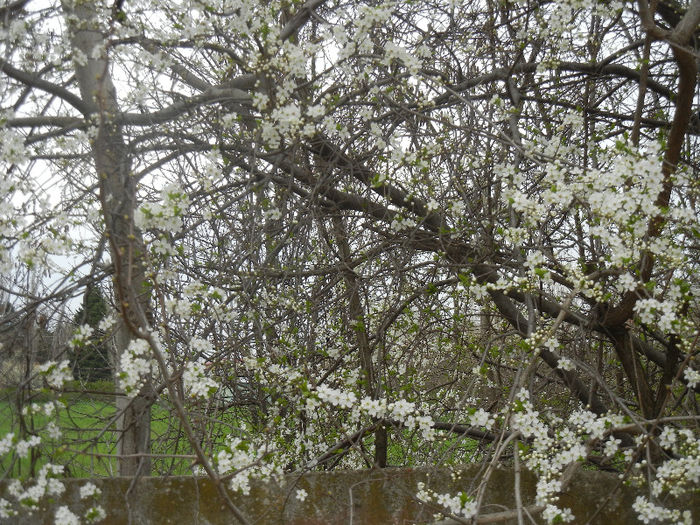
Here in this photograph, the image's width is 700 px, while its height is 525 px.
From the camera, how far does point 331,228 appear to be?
4.20 meters

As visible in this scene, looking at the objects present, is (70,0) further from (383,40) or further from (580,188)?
(580,188)

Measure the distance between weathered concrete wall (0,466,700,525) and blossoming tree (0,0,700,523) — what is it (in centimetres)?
16

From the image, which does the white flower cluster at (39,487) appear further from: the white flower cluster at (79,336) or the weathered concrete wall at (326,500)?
the weathered concrete wall at (326,500)

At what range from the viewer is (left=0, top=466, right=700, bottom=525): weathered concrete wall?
9.98ft

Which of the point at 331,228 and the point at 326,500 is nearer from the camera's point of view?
the point at 326,500

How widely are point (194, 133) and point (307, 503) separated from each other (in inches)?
71.2

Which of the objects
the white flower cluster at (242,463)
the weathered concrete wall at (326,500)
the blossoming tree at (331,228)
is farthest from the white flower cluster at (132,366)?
the weathered concrete wall at (326,500)

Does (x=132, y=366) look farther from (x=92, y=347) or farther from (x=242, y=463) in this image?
(x=92, y=347)

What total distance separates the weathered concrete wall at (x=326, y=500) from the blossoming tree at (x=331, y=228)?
16cm

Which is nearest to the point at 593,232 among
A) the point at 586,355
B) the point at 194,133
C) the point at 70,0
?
the point at 586,355

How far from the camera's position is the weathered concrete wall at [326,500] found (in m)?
3.04

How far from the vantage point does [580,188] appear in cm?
271

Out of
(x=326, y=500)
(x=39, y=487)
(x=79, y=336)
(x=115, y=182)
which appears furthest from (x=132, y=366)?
(x=326, y=500)

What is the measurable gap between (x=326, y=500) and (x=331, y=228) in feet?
5.63
